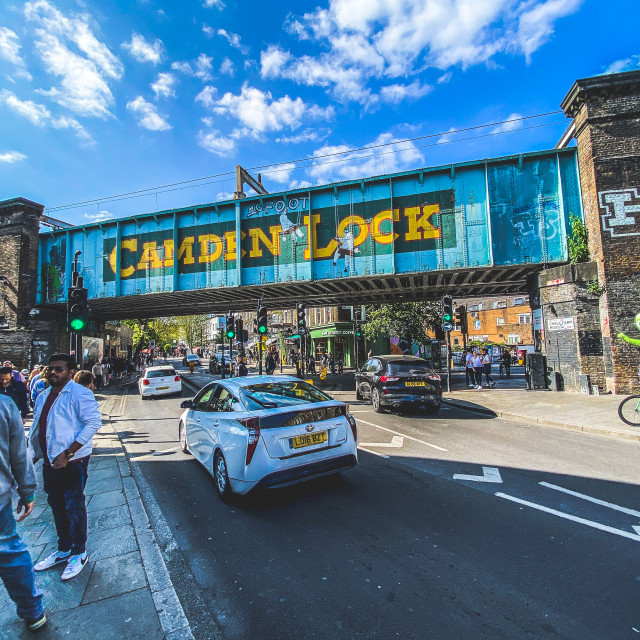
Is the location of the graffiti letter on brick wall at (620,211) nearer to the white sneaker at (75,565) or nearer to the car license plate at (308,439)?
the car license plate at (308,439)

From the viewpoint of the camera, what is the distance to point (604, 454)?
6.21 metres

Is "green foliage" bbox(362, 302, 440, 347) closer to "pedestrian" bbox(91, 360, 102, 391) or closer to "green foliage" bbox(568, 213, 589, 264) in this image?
"green foliage" bbox(568, 213, 589, 264)

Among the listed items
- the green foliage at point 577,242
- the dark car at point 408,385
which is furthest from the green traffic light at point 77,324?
the green foliage at point 577,242

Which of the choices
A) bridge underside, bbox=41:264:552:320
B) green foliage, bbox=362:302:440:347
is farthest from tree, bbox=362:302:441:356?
bridge underside, bbox=41:264:552:320

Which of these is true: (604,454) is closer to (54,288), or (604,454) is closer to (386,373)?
(386,373)

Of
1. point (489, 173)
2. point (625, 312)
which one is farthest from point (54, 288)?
point (625, 312)

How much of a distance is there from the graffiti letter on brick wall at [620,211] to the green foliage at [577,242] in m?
0.94

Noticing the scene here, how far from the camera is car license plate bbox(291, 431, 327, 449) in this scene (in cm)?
428

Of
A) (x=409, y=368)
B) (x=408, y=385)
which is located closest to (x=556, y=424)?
(x=408, y=385)

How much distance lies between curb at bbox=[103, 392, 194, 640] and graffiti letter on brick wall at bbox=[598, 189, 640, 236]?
15.4 metres

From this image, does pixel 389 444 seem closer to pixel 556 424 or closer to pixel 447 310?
pixel 556 424

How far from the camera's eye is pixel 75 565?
308 cm

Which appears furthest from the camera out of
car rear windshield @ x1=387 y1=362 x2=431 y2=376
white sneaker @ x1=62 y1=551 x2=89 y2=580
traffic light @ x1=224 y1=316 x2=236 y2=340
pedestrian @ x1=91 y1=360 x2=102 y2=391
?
pedestrian @ x1=91 y1=360 x2=102 y2=391

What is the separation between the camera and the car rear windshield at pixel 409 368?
1020 centimetres
